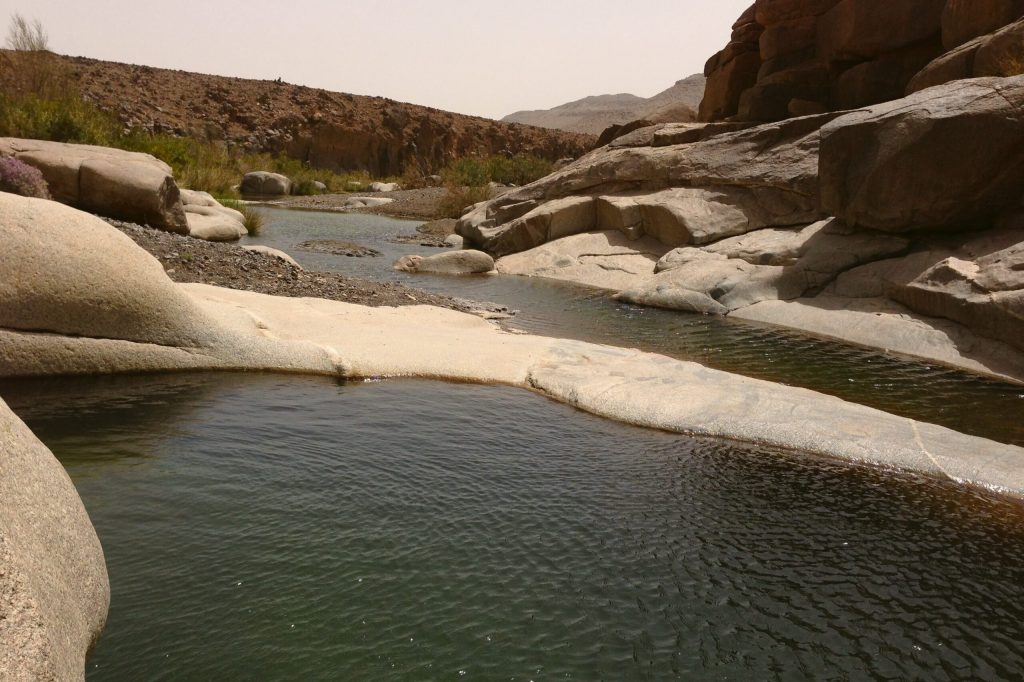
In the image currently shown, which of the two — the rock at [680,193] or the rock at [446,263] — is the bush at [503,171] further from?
the rock at [446,263]

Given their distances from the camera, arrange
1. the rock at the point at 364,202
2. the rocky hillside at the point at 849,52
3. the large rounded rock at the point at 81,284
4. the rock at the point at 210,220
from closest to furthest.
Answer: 1. the large rounded rock at the point at 81,284
2. the rocky hillside at the point at 849,52
3. the rock at the point at 210,220
4. the rock at the point at 364,202

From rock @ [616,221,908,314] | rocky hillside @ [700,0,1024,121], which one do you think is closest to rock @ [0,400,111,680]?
rock @ [616,221,908,314]

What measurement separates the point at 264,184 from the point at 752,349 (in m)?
37.0

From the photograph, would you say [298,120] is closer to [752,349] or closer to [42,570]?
[752,349]

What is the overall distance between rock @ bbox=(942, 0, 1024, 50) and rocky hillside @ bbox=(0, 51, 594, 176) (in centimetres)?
4500

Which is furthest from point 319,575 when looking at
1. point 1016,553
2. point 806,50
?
point 806,50

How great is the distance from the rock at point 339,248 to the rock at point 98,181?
5.97 metres

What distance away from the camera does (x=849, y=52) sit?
21.6 metres

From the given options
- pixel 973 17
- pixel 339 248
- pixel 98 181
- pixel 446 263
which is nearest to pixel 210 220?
pixel 339 248

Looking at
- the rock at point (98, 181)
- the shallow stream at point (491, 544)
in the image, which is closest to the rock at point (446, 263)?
the rock at point (98, 181)

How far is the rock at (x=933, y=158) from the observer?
1291 centimetres

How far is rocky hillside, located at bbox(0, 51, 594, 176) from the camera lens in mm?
55531

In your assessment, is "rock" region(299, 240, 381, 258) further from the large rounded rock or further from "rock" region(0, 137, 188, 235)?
the large rounded rock

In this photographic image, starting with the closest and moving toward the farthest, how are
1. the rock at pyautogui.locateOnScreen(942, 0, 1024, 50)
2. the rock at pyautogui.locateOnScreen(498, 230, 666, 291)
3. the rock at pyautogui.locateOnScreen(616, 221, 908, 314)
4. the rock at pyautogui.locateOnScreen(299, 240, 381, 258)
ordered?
the rock at pyautogui.locateOnScreen(616, 221, 908, 314), the rock at pyautogui.locateOnScreen(942, 0, 1024, 50), the rock at pyautogui.locateOnScreen(498, 230, 666, 291), the rock at pyautogui.locateOnScreen(299, 240, 381, 258)
